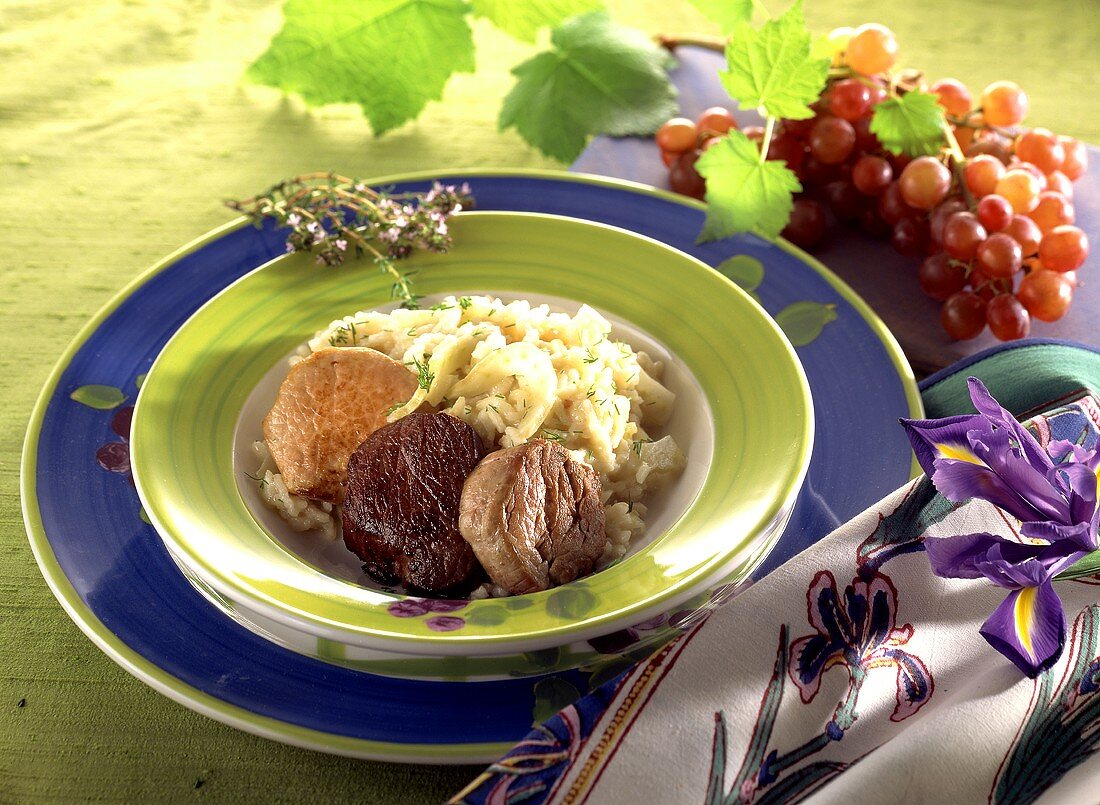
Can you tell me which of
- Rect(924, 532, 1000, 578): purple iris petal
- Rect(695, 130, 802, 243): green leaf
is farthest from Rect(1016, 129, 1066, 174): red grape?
Rect(924, 532, 1000, 578): purple iris petal

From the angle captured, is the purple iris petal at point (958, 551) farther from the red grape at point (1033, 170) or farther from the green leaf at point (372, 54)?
the green leaf at point (372, 54)

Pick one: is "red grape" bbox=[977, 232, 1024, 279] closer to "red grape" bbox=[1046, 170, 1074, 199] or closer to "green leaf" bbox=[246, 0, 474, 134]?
"red grape" bbox=[1046, 170, 1074, 199]

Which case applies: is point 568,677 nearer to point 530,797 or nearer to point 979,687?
point 530,797

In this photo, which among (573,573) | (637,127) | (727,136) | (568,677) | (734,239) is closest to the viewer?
(568,677)

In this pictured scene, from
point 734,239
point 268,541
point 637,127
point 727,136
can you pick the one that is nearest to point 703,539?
point 268,541

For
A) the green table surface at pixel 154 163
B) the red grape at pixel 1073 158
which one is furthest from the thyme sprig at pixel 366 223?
the red grape at pixel 1073 158

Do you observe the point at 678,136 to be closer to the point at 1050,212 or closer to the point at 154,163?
the point at 1050,212

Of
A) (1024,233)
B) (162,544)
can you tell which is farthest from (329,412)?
(1024,233)
